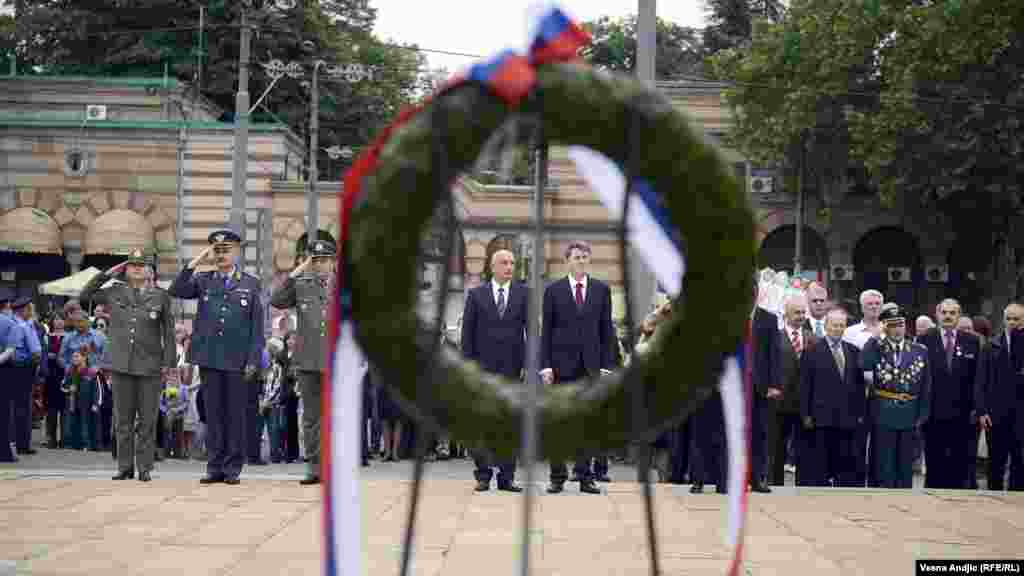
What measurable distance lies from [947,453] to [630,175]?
9779 millimetres

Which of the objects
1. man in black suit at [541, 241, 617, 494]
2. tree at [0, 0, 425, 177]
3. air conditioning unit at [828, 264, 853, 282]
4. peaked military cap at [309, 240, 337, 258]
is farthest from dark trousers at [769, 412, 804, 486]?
air conditioning unit at [828, 264, 853, 282]

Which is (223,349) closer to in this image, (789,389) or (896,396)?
(789,389)

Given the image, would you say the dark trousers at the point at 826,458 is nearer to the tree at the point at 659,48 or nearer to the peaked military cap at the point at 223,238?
the peaked military cap at the point at 223,238

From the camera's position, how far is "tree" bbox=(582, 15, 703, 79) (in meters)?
59.2

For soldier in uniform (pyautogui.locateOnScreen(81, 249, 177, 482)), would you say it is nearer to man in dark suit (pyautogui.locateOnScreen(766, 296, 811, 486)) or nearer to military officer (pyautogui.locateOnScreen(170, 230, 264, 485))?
military officer (pyautogui.locateOnScreen(170, 230, 264, 485))

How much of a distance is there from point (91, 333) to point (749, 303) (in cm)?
1482

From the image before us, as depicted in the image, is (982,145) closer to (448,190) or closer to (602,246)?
(602,246)

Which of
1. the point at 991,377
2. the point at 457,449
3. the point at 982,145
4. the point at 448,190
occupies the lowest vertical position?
the point at 457,449

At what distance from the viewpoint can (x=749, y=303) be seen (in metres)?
5.79

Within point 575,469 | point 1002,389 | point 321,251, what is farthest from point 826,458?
point 321,251

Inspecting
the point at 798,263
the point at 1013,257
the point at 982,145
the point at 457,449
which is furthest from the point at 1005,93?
the point at 457,449

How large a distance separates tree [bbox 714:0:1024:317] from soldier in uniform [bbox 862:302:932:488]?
63.0ft

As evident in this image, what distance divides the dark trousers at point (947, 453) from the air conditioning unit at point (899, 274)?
102ft

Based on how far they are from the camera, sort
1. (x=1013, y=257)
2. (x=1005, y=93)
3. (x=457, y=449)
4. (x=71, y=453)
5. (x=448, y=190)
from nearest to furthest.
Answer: (x=448, y=190) < (x=71, y=453) < (x=457, y=449) < (x=1005, y=93) < (x=1013, y=257)
